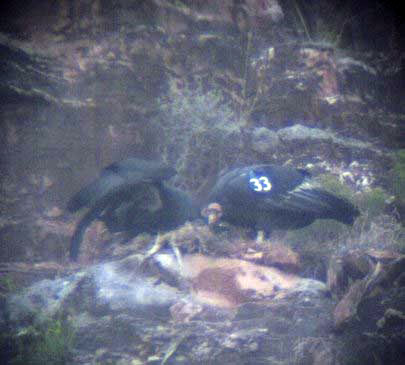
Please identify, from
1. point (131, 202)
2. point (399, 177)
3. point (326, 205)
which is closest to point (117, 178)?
point (131, 202)

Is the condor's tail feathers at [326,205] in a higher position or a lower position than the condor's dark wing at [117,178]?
lower

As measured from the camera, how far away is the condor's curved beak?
4363mm

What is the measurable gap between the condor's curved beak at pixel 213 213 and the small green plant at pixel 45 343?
7.18ft

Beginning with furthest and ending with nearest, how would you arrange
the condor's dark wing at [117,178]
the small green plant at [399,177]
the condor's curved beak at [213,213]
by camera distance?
the small green plant at [399,177], the condor's curved beak at [213,213], the condor's dark wing at [117,178]

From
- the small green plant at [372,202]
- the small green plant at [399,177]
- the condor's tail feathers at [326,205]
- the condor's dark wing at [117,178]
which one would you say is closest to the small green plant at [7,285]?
the condor's dark wing at [117,178]

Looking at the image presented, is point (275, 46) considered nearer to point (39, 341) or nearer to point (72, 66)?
point (72, 66)

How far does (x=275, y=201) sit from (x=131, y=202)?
1728 mm

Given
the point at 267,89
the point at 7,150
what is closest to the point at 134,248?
the point at 7,150

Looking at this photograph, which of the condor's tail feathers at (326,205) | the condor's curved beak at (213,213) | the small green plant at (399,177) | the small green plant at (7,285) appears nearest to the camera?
the condor's tail feathers at (326,205)

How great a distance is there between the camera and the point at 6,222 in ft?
20.6

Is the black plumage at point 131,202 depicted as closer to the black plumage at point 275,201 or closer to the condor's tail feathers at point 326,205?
the black plumage at point 275,201

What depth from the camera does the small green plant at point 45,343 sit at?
3676 millimetres

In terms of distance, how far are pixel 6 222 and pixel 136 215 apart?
3.93m

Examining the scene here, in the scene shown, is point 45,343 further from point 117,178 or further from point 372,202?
point 372,202
